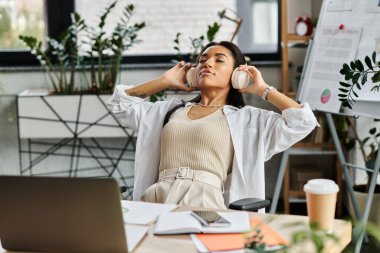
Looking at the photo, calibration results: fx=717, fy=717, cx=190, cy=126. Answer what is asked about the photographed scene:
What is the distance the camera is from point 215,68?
2.81m

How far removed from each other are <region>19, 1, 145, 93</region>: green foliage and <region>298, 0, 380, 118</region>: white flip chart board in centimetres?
107

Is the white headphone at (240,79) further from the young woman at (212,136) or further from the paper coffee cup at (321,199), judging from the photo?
the paper coffee cup at (321,199)

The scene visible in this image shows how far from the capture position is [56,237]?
1.76 m

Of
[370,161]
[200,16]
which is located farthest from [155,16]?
[370,161]

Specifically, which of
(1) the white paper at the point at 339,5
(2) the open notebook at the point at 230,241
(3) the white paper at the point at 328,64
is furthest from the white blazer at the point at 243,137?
(1) the white paper at the point at 339,5

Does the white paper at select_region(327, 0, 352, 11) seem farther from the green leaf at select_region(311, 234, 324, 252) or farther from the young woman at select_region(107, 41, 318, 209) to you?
the green leaf at select_region(311, 234, 324, 252)

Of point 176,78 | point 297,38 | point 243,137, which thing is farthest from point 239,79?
point 297,38

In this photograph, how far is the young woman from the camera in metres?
2.63

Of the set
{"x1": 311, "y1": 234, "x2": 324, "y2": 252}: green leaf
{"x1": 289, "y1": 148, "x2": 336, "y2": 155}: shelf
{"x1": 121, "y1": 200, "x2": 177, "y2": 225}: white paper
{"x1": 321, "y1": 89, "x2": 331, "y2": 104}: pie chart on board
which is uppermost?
{"x1": 311, "y1": 234, "x2": 324, "y2": 252}: green leaf

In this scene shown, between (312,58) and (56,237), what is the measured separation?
7.71 ft

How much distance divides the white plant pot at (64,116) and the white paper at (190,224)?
231cm

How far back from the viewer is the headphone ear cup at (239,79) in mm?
2756

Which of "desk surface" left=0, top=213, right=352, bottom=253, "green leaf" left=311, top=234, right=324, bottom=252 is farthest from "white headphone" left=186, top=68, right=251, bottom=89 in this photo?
"green leaf" left=311, top=234, right=324, bottom=252

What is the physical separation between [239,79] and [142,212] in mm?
859
